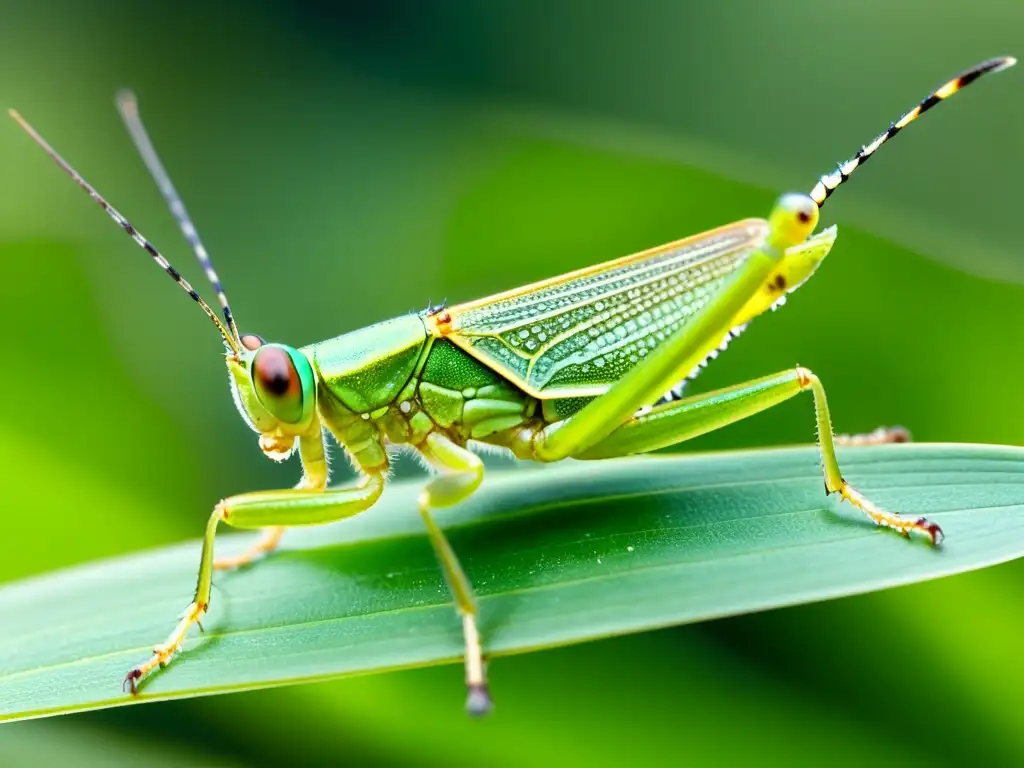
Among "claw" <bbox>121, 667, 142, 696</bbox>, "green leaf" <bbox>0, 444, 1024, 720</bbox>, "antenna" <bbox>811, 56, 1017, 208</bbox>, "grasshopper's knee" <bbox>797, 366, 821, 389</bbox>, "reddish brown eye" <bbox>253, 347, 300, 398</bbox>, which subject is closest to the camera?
"green leaf" <bbox>0, 444, 1024, 720</bbox>

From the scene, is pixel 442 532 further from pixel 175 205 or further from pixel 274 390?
pixel 175 205

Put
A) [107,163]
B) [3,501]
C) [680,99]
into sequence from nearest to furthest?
[3,501] → [680,99] → [107,163]

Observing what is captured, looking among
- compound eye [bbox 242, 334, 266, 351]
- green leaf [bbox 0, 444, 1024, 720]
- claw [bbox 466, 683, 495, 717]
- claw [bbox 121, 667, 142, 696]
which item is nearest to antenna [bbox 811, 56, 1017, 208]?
green leaf [bbox 0, 444, 1024, 720]

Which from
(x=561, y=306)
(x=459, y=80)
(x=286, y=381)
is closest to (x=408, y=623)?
(x=286, y=381)

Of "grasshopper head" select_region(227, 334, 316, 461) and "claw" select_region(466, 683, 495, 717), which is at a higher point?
"grasshopper head" select_region(227, 334, 316, 461)

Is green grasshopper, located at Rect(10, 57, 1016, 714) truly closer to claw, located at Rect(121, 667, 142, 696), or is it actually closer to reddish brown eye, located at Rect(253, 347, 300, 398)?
reddish brown eye, located at Rect(253, 347, 300, 398)

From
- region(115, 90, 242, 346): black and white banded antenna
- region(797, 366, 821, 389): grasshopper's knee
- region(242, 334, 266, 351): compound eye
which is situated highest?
region(115, 90, 242, 346): black and white banded antenna

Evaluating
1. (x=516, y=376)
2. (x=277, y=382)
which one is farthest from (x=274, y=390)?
(x=516, y=376)

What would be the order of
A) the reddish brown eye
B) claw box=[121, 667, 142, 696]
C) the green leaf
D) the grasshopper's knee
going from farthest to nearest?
the reddish brown eye < the grasshopper's knee < claw box=[121, 667, 142, 696] < the green leaf

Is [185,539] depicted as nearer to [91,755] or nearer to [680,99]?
[91,755]
